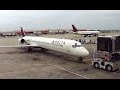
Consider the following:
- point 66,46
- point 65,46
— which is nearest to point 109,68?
point 66,46

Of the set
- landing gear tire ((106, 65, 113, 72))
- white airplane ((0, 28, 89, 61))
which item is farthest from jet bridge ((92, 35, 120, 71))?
white airplane ((0, 28, 89, 61))

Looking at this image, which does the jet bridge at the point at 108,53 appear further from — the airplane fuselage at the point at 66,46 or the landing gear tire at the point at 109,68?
the airplane fuselage at the point at 66,46

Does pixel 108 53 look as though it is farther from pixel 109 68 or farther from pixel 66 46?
pixel 66 46

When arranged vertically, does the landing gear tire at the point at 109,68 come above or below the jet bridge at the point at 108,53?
below

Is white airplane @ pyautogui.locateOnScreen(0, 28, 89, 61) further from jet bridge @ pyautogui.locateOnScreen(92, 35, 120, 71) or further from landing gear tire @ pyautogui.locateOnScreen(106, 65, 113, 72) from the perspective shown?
landing gear tire @ pyautogui.locateOnScreen(106, 65, 113, 72)

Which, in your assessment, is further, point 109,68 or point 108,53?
point 108,53

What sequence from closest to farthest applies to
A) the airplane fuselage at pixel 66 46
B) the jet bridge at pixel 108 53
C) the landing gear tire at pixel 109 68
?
the landing gear tire at pixel 109 68
the jet bridge at pixel 108 53
the airplane fuselage at pixel 66 46

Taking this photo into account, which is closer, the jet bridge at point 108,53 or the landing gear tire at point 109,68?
the landing gear tire at point 109,68

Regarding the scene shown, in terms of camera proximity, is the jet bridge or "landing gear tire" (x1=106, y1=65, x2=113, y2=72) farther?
the jet bridge

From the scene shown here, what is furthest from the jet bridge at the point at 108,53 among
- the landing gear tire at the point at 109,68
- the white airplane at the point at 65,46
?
the white airplane at the point at 65,46

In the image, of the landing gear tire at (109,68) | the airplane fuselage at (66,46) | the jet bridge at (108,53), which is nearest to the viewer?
the landing gear tire at (109,68)
